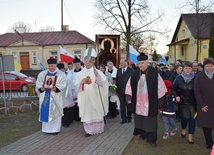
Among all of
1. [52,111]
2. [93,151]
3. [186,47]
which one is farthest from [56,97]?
[186,47]

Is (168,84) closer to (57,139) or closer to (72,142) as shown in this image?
(72,142)

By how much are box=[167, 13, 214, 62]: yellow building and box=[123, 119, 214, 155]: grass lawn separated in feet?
80.6

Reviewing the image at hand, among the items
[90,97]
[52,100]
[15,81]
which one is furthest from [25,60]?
[90,97]

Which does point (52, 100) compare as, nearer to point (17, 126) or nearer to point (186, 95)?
point (17, 126)

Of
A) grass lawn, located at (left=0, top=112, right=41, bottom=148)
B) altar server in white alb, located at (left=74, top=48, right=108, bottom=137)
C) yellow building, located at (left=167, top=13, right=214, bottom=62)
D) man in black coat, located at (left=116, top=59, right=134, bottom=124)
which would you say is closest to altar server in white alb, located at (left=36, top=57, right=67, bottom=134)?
altar server in white alb, located at (left=74, top=48, right=108, bottom=137)

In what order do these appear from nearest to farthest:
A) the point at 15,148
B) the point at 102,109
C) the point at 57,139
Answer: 1. the point at 15,148
2. the point at 57,139
3. the point at 102,109

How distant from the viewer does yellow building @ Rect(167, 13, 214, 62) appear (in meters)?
31.9

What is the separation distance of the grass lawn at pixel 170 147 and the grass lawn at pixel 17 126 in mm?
3002

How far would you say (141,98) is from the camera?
5840 mm

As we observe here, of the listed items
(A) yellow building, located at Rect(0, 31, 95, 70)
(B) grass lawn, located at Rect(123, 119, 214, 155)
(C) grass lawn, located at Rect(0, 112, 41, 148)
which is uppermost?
(A) yellow building, located at Rect(0, 31, 95, 70)

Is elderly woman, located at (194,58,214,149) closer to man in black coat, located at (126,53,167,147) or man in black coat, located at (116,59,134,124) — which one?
man in black coat, located at (126,53,167,147)

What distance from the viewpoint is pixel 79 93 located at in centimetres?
717

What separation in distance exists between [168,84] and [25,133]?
160 inches

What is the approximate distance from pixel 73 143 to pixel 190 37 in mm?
31983
